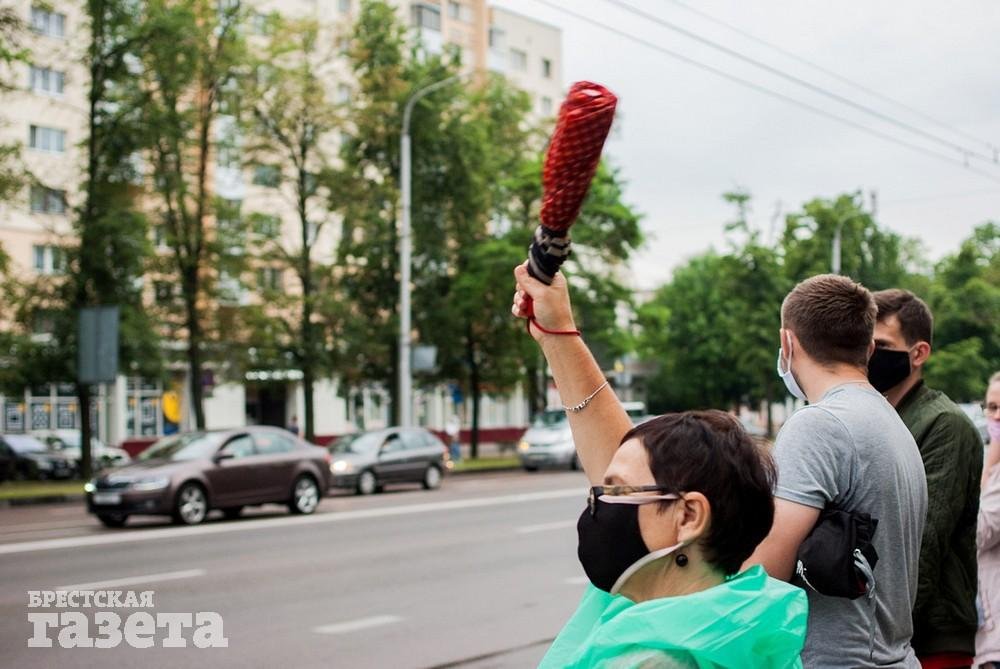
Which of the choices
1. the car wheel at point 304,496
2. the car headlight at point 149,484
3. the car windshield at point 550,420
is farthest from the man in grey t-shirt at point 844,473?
the car windshield at point 550,420

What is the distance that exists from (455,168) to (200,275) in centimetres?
888

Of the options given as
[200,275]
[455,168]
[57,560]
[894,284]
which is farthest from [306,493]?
[894,284]

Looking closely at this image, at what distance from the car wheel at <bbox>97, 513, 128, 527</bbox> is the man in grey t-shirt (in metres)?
15.7

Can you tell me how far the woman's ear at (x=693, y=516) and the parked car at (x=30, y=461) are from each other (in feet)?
112

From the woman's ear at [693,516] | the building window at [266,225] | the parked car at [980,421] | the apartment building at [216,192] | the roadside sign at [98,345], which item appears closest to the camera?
the woman's ear at [693,516]

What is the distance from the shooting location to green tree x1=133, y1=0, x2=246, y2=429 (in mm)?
30109

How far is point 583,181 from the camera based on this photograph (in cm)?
198

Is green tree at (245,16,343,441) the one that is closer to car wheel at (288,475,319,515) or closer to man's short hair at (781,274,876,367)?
car wheel at (288,475,319,515)

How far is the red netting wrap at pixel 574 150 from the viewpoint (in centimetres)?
190

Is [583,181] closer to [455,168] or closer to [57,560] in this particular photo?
[57,560]

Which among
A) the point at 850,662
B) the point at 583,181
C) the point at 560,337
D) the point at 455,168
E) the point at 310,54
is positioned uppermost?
the point at 310,54

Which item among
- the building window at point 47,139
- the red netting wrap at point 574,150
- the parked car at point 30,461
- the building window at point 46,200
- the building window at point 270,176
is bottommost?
the parked car at point 30,461

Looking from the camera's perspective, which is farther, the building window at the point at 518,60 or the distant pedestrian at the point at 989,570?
the building window at the point at 518,60

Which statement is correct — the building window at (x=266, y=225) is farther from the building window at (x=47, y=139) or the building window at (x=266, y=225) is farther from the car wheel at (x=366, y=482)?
the building window at (x=47, y=139)
